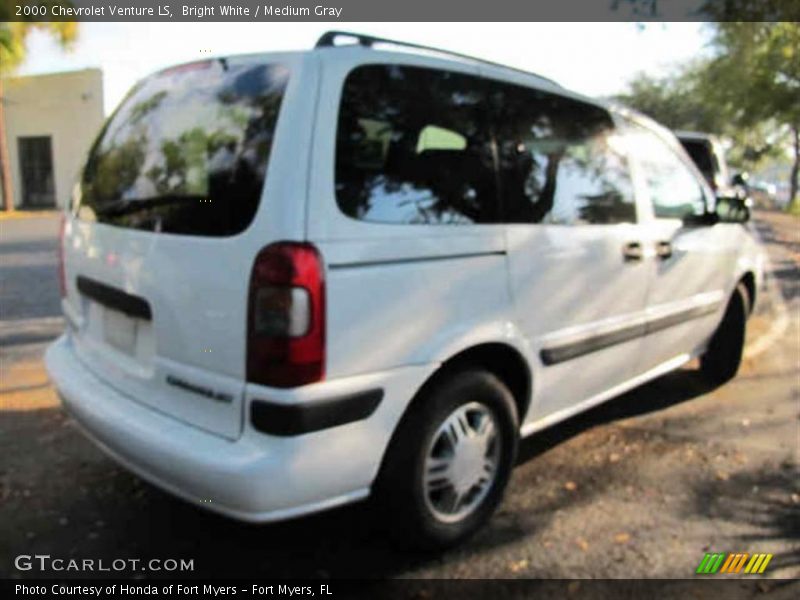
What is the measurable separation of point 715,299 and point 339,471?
126 inches

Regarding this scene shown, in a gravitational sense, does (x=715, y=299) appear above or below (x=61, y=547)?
above

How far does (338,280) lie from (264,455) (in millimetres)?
611

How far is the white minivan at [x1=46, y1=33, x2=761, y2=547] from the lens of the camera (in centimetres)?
240

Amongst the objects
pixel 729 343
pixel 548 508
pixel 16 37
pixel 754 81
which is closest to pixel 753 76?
pixel 754 81

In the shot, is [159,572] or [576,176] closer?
[159,572]

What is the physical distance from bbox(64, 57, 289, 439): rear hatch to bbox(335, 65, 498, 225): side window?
29 centimetres

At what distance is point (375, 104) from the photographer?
2666 millimetres

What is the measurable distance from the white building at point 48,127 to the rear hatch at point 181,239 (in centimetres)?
2515

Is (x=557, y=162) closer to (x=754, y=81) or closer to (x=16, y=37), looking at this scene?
(x=16, y=37)

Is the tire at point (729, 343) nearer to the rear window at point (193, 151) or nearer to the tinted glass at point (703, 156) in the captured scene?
the rear window at point (193, 151)

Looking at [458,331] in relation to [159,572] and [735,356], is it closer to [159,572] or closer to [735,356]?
[159,572]

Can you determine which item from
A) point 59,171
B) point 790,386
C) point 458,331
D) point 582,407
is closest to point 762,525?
point 582,407

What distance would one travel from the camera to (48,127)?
27.9m

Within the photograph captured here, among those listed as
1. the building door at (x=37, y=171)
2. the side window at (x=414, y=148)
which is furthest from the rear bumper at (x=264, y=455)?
the building door at (x=37, y=171)
